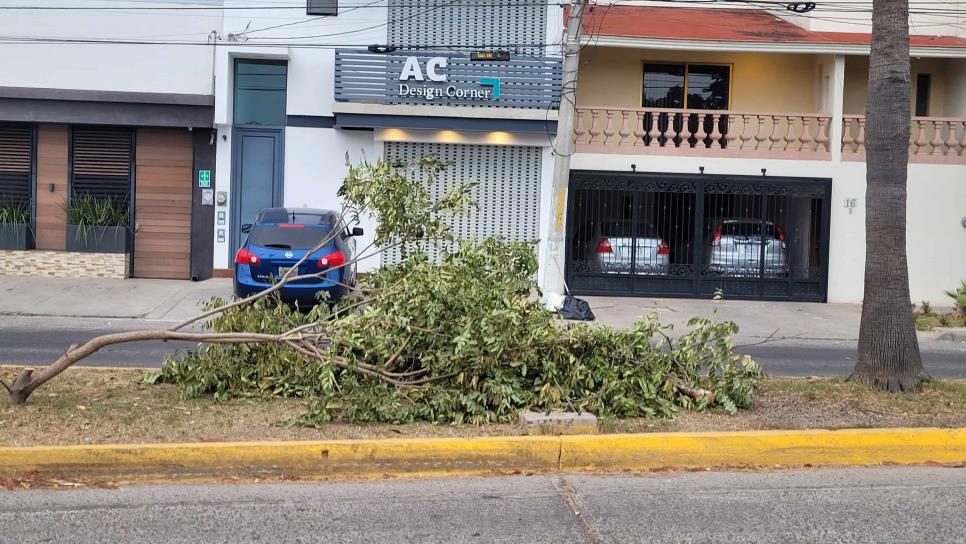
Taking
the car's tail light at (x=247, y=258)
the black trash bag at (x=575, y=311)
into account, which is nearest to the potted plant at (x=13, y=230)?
the car's tail light at (x=247, y=258)

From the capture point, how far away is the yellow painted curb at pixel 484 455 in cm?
640

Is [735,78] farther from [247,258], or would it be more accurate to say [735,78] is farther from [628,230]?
[247,258]

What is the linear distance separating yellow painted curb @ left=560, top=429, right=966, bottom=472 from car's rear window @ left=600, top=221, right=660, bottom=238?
13.1 meters

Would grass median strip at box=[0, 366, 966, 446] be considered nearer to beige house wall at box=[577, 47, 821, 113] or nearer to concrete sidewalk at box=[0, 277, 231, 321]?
concrete sidewalk at box=[0, 277, 231, 321]

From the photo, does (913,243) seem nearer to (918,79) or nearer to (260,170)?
(918,79)

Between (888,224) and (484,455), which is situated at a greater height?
(888,224)

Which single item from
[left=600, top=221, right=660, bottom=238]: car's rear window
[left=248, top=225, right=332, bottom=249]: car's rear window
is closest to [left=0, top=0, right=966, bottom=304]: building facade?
[left=600, top=221, right=660, bottom=238]: car's rear window

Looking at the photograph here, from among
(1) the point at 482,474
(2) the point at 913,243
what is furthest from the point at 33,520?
(2) the point at 913,243

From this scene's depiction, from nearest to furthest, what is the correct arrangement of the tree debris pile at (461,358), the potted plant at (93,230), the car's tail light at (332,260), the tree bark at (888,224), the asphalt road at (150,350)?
1. the tree debris pile at (461,358)
2. the tree bark at (888,224)
3. the asphalt road at (150,350)
4. the car's tail light at (332,260)
5. the potted plant at (93,230)

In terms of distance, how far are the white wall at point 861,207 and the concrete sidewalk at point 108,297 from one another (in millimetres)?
7953

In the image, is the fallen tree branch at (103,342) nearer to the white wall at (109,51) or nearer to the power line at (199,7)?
the white wall at (109,51)

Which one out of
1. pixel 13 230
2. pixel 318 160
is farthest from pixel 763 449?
pixel 13 230

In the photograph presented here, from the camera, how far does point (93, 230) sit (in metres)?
20.0

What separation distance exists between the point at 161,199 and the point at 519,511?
16.6 metres
